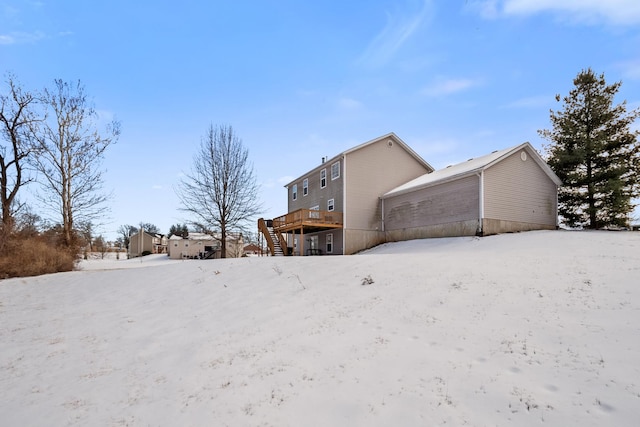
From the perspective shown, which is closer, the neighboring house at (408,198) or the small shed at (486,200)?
the small shed at (486,200)

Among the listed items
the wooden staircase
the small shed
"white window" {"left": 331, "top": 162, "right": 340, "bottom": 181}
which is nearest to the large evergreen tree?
the small shed

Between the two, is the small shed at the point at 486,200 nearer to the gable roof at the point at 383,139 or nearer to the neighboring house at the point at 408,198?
the neighboring house at the point at 408,198

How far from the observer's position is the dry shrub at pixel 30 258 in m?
16.6

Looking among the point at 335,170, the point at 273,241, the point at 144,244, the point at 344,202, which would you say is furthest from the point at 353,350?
the point at 144,244

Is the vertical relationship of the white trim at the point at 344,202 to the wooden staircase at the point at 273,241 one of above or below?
above

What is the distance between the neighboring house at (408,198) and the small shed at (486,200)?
0.05 m

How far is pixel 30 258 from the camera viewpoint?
672 inches

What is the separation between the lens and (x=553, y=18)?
12695 millimetres

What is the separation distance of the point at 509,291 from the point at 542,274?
6.45 feet

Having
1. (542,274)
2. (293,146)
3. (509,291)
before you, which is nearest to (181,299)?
(509,291)

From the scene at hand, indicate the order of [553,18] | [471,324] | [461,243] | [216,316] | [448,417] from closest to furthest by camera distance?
[448,417]
[471,324]
[216,316]
[553,18]
[461,243]

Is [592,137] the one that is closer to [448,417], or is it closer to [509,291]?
[509,291]

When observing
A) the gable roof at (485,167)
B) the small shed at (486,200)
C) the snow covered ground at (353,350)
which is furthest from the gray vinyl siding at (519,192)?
the snow covered ground at (353,350)

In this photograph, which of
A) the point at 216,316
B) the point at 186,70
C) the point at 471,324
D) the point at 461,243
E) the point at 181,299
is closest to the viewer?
the point at 471,324
